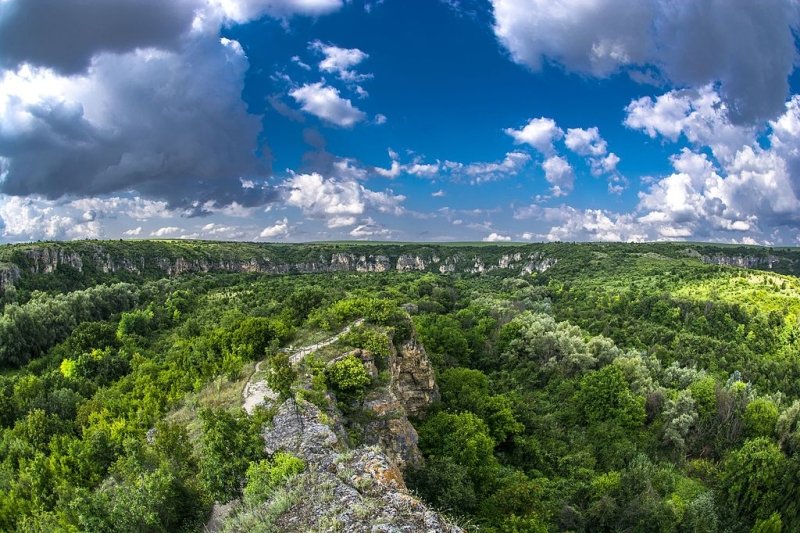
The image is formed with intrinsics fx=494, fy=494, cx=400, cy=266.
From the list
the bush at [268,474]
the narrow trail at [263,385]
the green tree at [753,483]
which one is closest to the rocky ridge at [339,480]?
the bush at [268,474]

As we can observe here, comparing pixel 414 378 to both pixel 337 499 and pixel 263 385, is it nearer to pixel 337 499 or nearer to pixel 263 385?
pixel 263 385

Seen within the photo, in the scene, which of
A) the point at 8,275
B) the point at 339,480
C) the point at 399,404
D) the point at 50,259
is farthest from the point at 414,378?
the point at 50,259

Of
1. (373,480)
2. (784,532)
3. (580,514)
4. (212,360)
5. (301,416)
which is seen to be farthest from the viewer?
(784,532)

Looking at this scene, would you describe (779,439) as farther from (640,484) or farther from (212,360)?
(212,360)

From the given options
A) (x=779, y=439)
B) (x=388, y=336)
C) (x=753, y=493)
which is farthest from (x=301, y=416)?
(x=779, y=439)

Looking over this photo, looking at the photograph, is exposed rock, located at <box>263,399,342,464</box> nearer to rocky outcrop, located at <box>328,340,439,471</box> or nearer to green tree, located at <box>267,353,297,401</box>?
green tree, located at <box>267,353,297,401</box>

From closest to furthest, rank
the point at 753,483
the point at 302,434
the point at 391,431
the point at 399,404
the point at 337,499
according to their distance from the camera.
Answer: the point at 337,499, the point at 302,434, the point at 391,431, the point at 399,404, the point at 753,483
